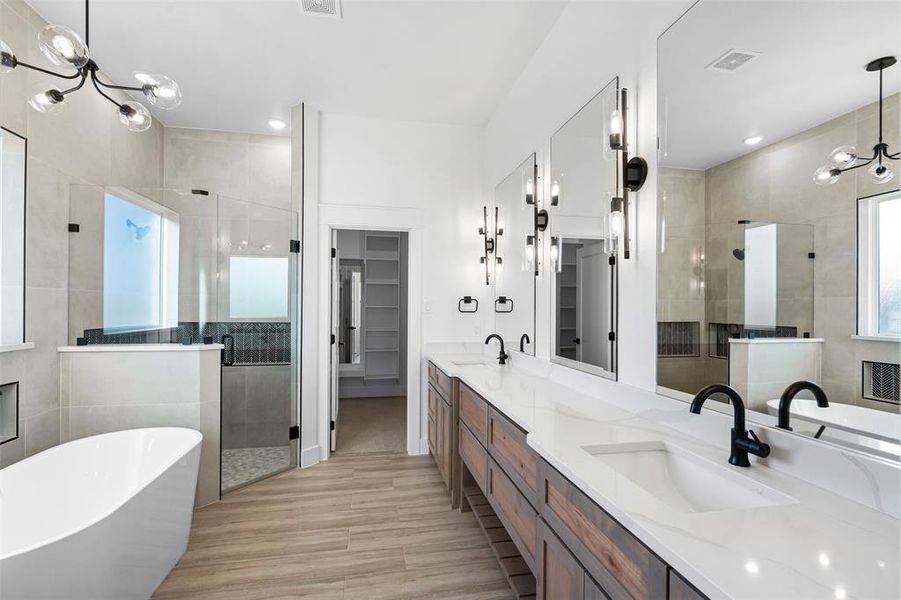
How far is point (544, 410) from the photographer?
1.89m

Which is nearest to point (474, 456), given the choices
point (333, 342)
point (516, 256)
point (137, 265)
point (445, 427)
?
point (445, 427)

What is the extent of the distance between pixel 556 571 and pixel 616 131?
5.65 ft

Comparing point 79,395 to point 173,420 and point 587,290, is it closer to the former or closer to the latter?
point 173,420

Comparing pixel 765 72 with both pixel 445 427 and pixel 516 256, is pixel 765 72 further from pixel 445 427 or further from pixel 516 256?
pixel 445 427

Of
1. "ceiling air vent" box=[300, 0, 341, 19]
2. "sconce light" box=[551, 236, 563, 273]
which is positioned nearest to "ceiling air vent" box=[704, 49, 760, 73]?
"sconce light" box=[551, 236, 563, 273]

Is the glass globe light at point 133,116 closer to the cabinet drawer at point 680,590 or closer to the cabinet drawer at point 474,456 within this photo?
the cabinet drawer at point 474,456

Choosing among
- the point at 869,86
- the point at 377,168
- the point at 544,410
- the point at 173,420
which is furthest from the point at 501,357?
the point at 869,86

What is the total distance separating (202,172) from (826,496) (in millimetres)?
4883

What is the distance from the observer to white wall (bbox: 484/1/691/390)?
175cm

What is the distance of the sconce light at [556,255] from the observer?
2.55m

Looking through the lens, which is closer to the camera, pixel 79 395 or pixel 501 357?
pixel 79 395

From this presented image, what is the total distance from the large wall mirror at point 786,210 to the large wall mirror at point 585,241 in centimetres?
37

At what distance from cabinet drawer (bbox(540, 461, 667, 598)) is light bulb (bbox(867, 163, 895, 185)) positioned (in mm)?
955

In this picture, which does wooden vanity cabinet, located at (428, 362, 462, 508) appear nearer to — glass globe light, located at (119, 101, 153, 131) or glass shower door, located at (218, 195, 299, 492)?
glass shower door, located at (218, 195, 299, 492)
